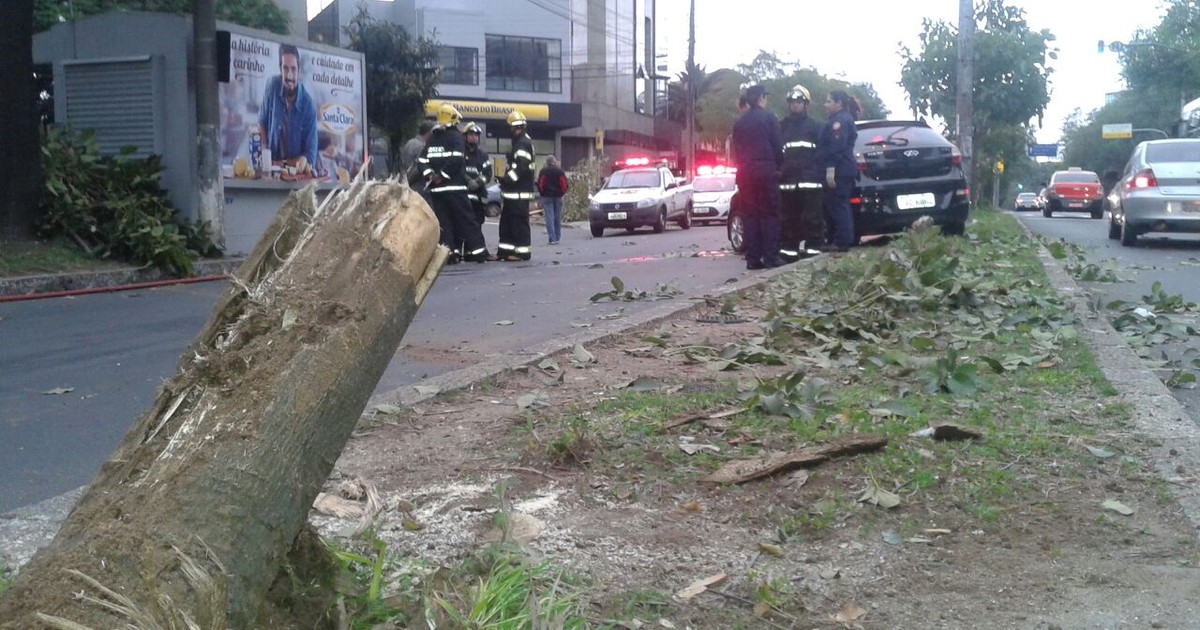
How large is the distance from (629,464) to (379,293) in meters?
1.78

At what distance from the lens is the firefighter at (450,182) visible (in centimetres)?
1438

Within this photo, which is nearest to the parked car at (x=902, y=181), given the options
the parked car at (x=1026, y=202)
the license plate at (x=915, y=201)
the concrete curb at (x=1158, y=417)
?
the license plate at (x=915, y=201)

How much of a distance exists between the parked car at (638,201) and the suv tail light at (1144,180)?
11.9 meters

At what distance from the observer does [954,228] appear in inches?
615

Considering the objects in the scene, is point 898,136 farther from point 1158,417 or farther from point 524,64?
point 524,64

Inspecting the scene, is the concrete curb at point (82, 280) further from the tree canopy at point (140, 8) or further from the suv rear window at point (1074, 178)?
the suv rear window at point (1074, 178)

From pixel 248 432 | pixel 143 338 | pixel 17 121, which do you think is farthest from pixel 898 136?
pixel 248 432

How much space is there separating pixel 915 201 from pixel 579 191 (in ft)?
80.4

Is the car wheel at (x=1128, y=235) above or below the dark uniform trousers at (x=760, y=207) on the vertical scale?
below

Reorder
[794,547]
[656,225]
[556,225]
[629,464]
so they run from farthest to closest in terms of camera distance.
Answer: [656,225] < [556,225] < [629,464] < [794,547]

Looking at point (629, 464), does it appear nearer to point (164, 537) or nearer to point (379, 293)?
point (379, 293)

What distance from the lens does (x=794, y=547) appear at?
3.63 m

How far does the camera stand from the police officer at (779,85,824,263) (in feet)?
43.2

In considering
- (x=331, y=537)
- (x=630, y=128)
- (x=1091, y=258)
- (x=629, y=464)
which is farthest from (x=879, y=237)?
(x=630, y=128)
